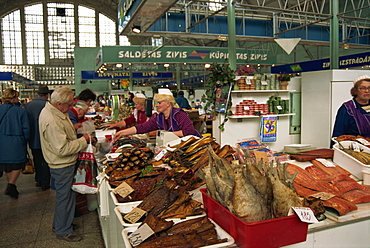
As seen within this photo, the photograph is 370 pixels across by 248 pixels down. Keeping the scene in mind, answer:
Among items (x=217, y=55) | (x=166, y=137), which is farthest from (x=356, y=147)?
(x=217, y=55)

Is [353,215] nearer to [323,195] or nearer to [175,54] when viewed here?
[323,195]

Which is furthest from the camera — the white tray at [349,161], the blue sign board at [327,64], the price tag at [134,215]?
the blue sign board at [327,64]

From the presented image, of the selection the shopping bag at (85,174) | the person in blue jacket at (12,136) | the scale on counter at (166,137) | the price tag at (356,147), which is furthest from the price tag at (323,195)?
the person in blue jacket at (12,136)

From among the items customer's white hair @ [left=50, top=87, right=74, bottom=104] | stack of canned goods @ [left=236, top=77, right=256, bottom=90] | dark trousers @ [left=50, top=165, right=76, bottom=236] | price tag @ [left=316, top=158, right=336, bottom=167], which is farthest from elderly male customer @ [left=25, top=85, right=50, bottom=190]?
price tag @ [left=316, top=158, right=336, bottom=167]

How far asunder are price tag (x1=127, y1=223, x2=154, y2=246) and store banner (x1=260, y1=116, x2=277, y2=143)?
5559 mm

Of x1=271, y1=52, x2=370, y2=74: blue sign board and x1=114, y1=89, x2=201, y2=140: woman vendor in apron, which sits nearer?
x1=114, y1=89, x2=201, y2=140: woman vendor in apron

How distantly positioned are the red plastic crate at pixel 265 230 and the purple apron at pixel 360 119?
2275mm

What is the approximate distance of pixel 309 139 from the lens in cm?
640

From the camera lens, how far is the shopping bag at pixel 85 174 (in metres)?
3.58

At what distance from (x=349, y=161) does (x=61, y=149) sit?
2.75m

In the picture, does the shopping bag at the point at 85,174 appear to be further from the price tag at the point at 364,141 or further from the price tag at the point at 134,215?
the price tag at the point at 364,141

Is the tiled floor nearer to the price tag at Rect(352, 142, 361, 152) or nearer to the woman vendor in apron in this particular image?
the woman vendor in apron

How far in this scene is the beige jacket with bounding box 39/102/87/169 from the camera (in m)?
3.28

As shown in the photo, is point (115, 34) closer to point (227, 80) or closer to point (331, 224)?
point (227, 80)
